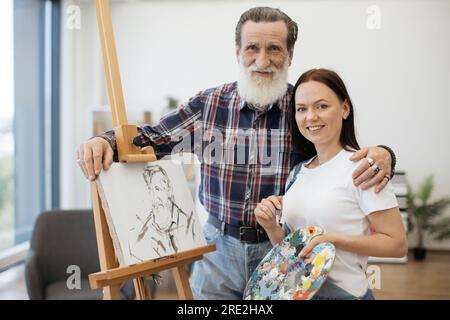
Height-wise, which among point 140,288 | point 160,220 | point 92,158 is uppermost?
point 92,158

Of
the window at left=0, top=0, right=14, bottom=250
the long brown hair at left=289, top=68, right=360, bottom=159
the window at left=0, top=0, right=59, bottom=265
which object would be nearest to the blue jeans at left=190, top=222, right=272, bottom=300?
the long brown hair at left=289, top=68, right=360, bottom=159

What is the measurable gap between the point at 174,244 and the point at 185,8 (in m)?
1.01

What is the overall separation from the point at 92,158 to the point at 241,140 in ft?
1.68

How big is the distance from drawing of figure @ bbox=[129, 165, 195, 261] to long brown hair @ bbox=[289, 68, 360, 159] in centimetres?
46

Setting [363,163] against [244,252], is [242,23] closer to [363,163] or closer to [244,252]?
[363,163]

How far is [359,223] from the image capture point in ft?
4.21

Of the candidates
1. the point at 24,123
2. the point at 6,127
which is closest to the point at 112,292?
the point at 6,127

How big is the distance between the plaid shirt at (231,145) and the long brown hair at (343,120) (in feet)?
0.15

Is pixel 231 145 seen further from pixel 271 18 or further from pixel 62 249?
pixel 62 249

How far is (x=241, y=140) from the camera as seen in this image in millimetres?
1549

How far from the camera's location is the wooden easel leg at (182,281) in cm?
154

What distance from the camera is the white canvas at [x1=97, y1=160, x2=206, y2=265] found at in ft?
4.40

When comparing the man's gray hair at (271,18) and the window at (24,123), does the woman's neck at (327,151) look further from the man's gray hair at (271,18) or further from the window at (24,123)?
the window at (24,123)

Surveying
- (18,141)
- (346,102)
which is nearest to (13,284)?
(18,141)
